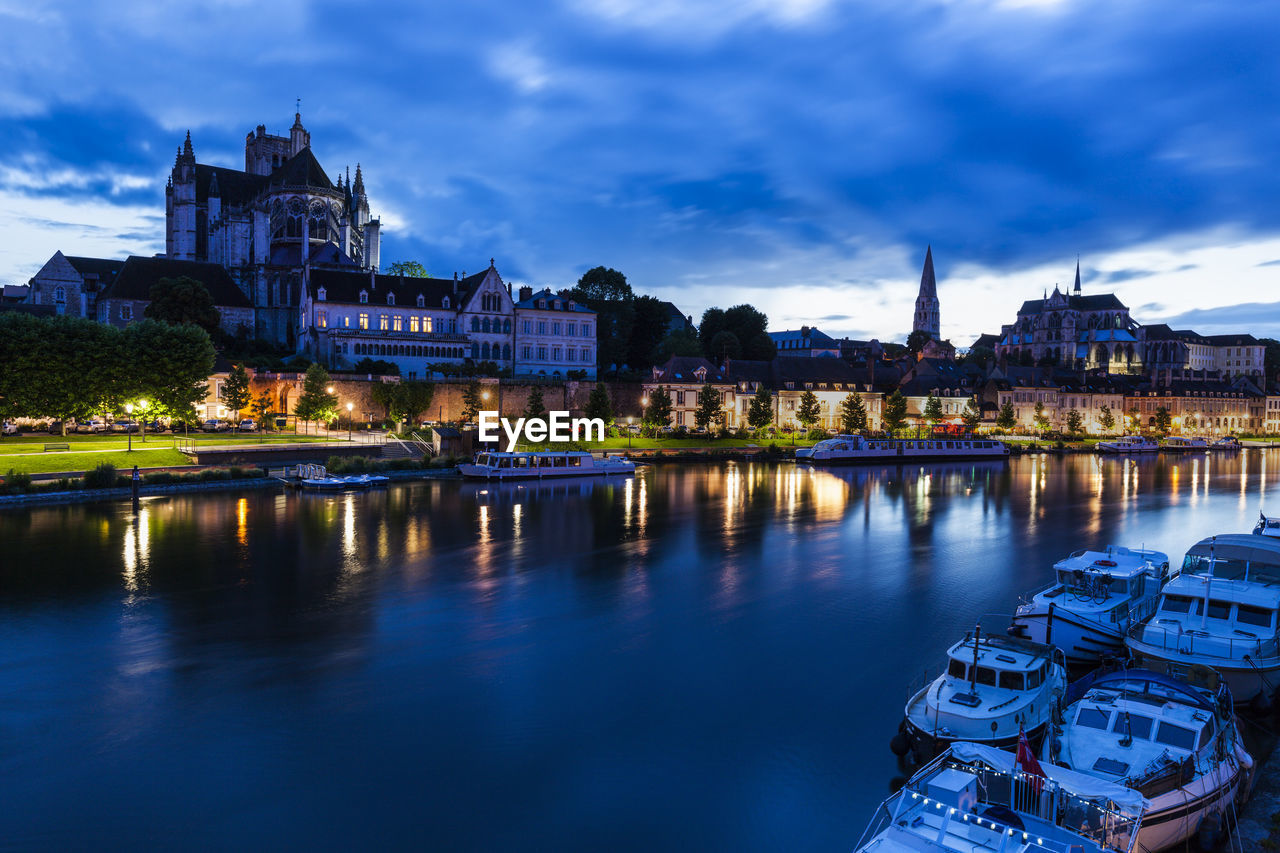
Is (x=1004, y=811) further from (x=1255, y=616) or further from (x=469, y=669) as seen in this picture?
(x=469, y=669)

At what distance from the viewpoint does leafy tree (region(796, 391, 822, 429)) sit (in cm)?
9462

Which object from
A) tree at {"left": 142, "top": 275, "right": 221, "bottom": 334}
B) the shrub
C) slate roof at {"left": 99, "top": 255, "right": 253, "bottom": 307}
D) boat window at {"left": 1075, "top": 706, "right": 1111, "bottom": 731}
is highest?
slate roof at {"left": 99, "top": 255, "right": 253, "bottom": 307}

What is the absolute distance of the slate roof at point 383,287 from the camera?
79188 millimetres

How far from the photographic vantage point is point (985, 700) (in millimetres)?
15227

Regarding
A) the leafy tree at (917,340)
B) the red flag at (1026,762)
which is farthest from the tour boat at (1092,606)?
the leafy tree at (917,340)

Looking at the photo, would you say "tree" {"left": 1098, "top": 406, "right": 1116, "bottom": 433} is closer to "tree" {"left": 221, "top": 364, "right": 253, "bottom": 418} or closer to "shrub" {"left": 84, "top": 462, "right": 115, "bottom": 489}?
"tree" {"left": 221, "top": 364, "right": 253, "bottom": 418}

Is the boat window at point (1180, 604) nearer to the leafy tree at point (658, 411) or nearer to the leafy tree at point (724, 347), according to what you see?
the leafy tree at point (658, 411)

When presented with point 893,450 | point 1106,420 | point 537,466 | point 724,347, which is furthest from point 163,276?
point 1106,420

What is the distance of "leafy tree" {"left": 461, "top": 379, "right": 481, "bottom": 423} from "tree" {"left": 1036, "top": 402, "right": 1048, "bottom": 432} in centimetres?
8031

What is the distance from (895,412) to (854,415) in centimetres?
840

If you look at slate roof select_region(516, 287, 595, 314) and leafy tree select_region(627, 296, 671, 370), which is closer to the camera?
slate roof select_region(516, 287, 595, 314)

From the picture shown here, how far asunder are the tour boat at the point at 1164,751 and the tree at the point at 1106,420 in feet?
403

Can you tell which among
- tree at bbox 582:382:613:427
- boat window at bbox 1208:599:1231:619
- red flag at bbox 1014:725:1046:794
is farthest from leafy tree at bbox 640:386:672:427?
red flag at bbox 1014:725:1046:794

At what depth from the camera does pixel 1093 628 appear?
20281mm
